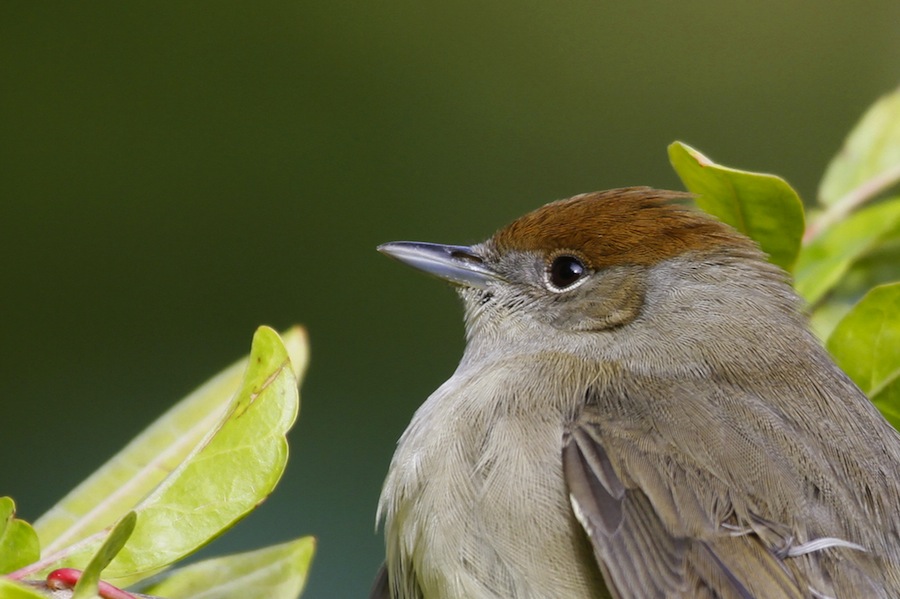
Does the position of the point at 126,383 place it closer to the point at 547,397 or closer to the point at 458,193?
the point at 458,193

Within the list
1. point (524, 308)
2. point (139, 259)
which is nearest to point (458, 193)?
point (139, 259)

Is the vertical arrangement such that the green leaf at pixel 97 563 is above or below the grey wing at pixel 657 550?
above

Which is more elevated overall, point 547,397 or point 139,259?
point 139,259

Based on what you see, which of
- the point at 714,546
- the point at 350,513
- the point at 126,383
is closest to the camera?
the point at 714,546

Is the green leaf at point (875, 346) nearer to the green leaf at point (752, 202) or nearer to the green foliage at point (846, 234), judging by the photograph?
the green foliage at point (846, 234)

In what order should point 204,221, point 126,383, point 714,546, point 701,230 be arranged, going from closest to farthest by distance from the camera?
point 714,546, point 701,230, point 126,383, point 204,221

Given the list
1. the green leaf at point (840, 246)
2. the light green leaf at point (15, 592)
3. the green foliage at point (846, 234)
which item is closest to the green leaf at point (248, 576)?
the light green leaf at point (15, 592)

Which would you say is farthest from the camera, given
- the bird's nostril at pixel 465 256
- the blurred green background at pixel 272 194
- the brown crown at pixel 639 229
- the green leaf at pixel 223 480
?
the blurred green background at pixel 272 194
